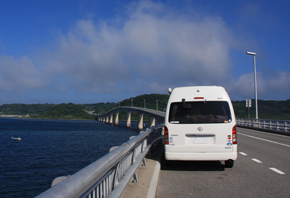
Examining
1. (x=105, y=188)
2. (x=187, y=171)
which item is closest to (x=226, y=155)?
(x=187, y=171)

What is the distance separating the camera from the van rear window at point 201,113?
25.1ft

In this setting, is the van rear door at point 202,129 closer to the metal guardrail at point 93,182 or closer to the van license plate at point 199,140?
the van license plate at point 199,140

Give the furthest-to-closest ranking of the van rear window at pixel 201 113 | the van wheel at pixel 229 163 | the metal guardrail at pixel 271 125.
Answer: the metal guardrail at pixel 271 125, the van wheel at pixel 229 163, the van rear window at pixel 201 113

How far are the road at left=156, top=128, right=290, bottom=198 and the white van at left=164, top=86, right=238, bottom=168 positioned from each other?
20.7 inches

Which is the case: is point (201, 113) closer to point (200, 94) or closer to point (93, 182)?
point (200, 94)

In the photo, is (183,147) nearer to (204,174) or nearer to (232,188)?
(204,174)

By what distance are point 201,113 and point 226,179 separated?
1848 millimetres

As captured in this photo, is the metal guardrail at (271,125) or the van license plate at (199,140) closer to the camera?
the van license plate at (199,140)

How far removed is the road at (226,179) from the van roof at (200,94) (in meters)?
2.06

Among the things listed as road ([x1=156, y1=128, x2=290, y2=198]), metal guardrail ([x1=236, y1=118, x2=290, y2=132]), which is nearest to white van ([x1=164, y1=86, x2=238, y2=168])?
road ([x1=156, y1=128, x2=290, y2=198])

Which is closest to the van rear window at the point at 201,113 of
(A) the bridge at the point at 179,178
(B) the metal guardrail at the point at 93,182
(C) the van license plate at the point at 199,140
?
(C) the van license plate at the point at 199,140

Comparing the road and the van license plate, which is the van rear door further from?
the road

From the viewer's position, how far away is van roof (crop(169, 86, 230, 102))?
7785mm

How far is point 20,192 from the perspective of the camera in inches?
578
